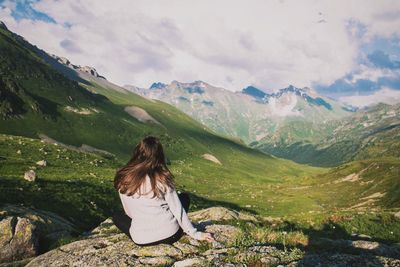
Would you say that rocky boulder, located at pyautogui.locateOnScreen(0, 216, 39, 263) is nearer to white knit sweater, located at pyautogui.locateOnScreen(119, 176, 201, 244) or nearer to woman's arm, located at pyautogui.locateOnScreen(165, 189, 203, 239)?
white knit sweater, located at pyautogui.locateOnScreen(119, 176, 201, 244)

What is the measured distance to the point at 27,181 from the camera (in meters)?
37.5

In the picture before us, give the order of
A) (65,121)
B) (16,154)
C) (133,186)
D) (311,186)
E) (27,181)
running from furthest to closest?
(311,186)
(65,121)
(16,154)
(27,181)
(133,186)

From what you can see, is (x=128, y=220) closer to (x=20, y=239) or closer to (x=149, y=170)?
(x=149, y=170)

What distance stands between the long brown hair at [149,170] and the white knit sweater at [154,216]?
0.63ft

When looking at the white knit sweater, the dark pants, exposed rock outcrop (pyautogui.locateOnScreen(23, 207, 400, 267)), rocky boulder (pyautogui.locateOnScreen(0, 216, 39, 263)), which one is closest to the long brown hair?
the white knit sweater

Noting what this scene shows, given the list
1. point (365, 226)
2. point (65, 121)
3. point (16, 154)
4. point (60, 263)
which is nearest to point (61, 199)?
point (60, 263)

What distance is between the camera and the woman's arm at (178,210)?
12250 mm

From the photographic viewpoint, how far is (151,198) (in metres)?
12.3

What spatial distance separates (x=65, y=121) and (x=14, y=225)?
14851 cm

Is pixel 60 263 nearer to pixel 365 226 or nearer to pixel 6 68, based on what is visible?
pixel 365 226

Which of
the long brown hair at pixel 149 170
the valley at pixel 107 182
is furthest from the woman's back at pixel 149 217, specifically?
the valley at pixel 107 182

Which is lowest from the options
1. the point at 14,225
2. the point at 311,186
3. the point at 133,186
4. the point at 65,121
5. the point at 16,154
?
the point at 14,225

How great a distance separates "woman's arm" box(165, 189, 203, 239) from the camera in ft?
40.2

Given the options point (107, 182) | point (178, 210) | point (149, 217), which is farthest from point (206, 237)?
point (107, 182)
